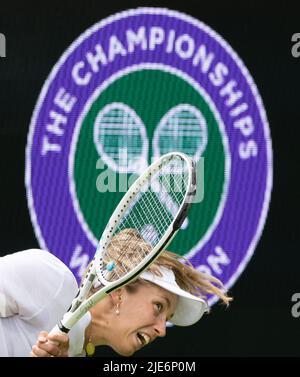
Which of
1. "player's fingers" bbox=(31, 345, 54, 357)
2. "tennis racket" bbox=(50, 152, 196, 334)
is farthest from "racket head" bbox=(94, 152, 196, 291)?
"player's fingers" bbox=(31, 345, 54, 357)

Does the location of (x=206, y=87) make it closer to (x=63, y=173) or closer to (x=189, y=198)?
(x=63, y=173)

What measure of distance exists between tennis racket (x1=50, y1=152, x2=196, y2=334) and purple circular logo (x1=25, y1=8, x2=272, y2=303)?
31cm

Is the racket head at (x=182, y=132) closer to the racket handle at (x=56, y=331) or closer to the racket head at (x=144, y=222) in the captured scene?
the racket head at (x=144, y=222)

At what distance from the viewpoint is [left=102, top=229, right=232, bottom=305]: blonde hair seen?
337 centimetres

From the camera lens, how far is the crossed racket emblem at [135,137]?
4145 mm

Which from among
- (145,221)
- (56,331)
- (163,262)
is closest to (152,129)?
(145,221)

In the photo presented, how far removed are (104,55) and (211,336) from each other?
3.43 feet

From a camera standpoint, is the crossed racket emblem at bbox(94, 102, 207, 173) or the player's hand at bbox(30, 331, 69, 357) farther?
the crossed racket emblem at bbox(94, 102, 207, 173)

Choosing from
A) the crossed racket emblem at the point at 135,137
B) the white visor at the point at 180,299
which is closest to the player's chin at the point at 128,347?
the white visor at the point at 180,299

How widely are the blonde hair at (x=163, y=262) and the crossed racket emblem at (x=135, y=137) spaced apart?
1.77 ft

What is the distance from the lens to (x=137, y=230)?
11.5 ft

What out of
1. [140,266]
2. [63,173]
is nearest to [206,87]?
[63,173]

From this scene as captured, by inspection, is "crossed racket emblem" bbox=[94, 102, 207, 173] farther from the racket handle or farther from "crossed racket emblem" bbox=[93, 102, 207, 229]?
the racket handle

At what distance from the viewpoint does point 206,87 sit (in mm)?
4160
